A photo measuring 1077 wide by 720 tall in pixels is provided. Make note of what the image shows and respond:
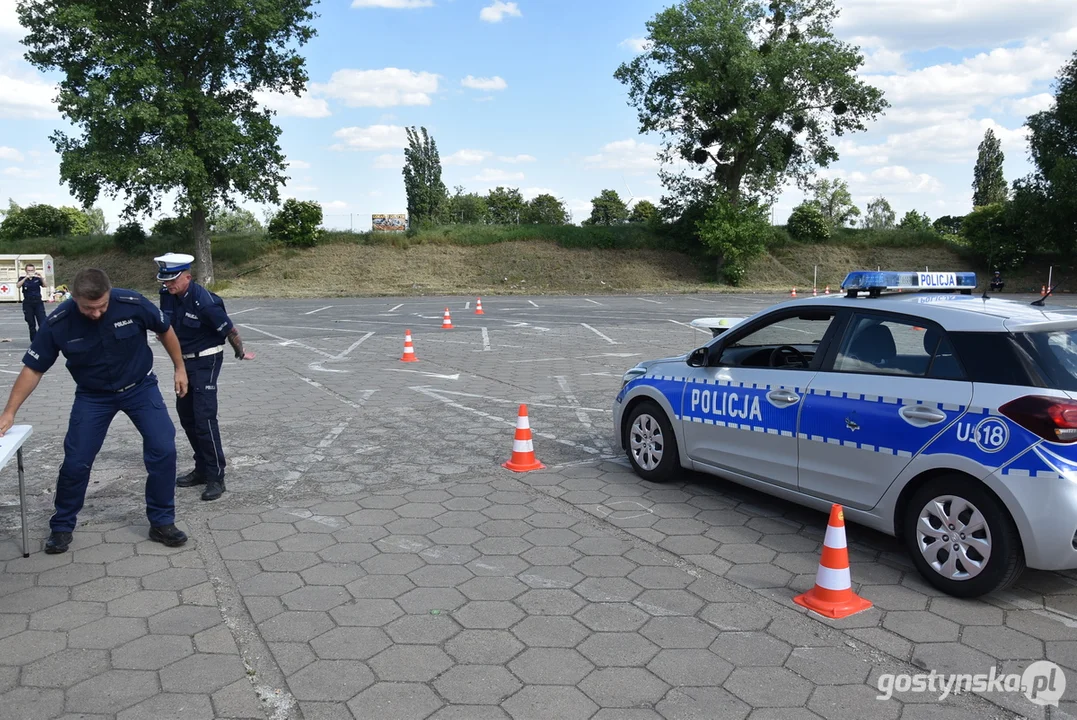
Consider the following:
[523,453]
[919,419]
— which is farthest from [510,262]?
[919,419]

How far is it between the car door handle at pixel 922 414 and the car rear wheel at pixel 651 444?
194cm

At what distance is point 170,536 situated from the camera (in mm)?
4664

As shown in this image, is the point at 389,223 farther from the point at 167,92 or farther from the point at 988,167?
the point at 988,167

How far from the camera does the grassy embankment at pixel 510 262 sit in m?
39.2

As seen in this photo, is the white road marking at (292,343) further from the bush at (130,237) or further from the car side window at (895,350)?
the bush at (130,237)

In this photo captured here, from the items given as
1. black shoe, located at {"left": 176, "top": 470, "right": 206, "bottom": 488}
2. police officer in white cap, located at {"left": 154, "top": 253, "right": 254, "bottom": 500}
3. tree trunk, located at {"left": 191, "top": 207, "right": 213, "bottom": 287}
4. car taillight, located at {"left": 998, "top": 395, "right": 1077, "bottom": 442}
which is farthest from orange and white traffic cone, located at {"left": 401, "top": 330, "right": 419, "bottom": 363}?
tree trunk, located at {"left": 191, "top": 207, "right": 213, "bottom": 287}

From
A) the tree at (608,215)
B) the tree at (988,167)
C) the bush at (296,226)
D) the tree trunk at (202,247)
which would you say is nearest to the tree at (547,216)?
the tree at (608,215)

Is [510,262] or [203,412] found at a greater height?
[510,262]

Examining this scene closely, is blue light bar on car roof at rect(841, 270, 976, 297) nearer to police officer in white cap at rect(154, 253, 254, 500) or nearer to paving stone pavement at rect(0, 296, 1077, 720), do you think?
paving stone pavement at rect(0, 296, 1077, 720)

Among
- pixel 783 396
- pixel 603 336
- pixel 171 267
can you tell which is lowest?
pixel 603 336

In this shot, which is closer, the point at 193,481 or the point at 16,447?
the point at 16,447

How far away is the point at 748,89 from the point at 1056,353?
38.2 m

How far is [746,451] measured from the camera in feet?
16.7

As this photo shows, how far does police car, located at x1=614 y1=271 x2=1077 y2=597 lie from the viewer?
3.59 metres
